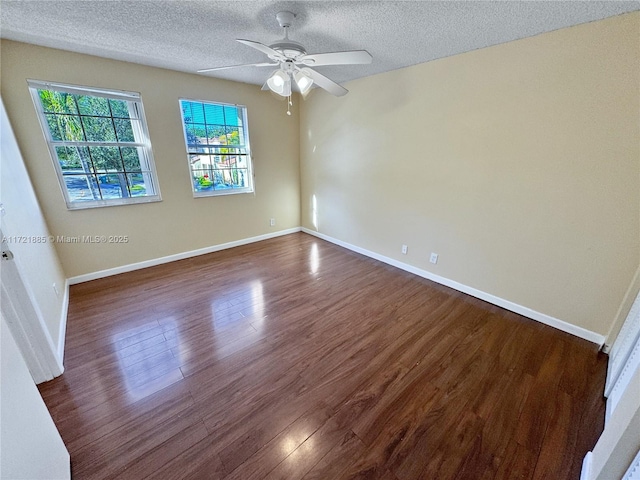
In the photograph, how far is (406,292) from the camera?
2795 mm

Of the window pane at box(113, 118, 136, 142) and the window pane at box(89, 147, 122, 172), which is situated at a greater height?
the window pane at box(113, 118, 136, 142)

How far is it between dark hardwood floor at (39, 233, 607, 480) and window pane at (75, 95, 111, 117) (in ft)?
6.17

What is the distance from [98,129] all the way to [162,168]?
0.67 meters

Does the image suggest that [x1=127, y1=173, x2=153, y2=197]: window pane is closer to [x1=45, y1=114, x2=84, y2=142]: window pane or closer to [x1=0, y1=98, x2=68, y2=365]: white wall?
[x1=45, y1=114, x2=84, y2=142]: window pane

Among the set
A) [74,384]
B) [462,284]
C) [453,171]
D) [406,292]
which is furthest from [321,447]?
[453,171]

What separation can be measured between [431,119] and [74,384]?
366cm

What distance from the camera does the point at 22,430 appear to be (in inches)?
34.9

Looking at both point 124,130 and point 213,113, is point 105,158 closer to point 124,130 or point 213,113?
point 124,130

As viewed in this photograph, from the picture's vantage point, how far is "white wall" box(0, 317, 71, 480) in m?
0.79

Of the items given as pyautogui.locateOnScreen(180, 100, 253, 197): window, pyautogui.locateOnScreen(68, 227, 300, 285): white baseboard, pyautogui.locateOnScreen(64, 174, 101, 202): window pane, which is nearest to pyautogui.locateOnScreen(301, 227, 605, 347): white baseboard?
pyautogui.locateOnScreen(68, 227, 300, 285): white baseboard

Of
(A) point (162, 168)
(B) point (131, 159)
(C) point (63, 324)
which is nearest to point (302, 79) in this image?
(A) point (162, 168)

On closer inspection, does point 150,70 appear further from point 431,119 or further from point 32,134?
point 431,119

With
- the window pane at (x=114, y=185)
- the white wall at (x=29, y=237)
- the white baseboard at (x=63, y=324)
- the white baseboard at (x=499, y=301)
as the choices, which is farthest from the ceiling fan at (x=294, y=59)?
the white baseboard at (x=63, y=324)

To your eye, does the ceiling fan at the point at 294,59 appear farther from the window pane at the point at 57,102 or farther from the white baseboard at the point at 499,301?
the white baseboard at the point at 499,301
